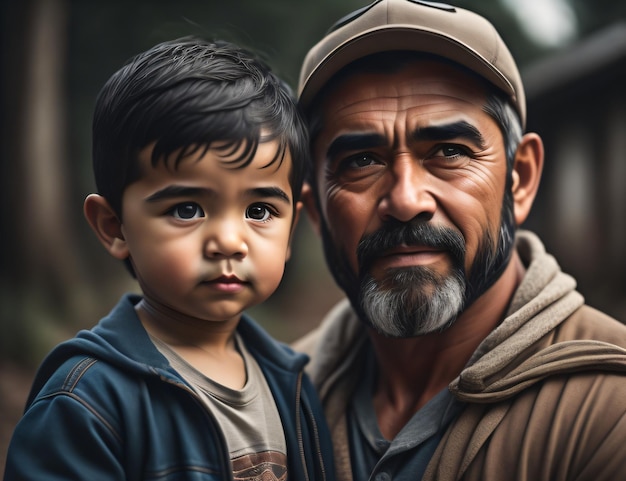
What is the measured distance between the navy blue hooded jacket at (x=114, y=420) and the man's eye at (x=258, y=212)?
43cm

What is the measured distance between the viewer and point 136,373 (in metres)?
1.90

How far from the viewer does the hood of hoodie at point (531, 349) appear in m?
2.08

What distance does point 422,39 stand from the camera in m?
2.39

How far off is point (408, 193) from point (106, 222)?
2.94ft

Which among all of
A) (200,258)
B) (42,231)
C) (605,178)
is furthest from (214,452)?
(605,178)

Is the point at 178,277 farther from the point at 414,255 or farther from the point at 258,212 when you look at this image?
the point at 414,255

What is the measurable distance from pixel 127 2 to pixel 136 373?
25.6ft

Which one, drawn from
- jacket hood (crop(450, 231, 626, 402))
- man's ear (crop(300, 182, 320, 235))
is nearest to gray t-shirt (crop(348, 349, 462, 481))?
jacket hood (crop(450, 231, 626, 402))

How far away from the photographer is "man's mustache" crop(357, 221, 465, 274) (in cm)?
232

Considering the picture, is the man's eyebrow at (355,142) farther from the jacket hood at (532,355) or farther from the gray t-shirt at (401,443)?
the gray t-shirt at (401,443)

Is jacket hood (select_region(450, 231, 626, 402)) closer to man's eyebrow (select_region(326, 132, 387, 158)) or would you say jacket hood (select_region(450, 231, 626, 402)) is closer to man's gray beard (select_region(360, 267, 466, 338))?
man's gray beard (select_region(360, 267, 466, 338))

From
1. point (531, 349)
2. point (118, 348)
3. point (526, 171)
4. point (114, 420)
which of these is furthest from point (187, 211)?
point (526, 171)

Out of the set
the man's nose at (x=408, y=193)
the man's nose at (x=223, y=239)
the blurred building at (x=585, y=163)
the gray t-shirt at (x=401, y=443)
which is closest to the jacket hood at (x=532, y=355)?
the gray t-shirt at (x=401, y=443)

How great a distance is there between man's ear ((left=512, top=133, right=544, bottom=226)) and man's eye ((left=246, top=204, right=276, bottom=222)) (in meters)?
1.00
